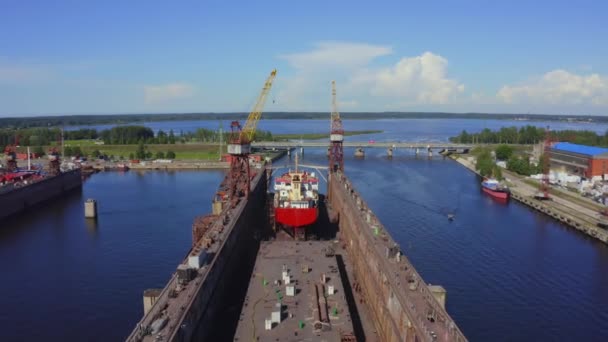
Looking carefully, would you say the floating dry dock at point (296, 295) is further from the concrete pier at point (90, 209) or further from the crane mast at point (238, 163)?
the concrete pier at point (90, 209)

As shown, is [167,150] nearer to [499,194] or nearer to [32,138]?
[32,138]

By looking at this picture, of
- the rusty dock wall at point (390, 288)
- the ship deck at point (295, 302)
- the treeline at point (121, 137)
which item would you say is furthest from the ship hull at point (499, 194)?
the treeline at point (121, 137)

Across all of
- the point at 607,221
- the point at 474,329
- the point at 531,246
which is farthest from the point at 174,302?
the point at 607,221

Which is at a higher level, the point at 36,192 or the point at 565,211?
the point at 36,192

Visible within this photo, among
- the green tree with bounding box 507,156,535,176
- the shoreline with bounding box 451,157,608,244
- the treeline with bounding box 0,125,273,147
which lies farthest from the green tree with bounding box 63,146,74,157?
the green tree with bounding box 507,156,535,176

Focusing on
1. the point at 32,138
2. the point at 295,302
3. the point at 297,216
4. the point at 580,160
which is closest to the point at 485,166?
the point at 580,160

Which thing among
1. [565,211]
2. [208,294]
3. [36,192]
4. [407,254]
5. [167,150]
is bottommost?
[407,254]
